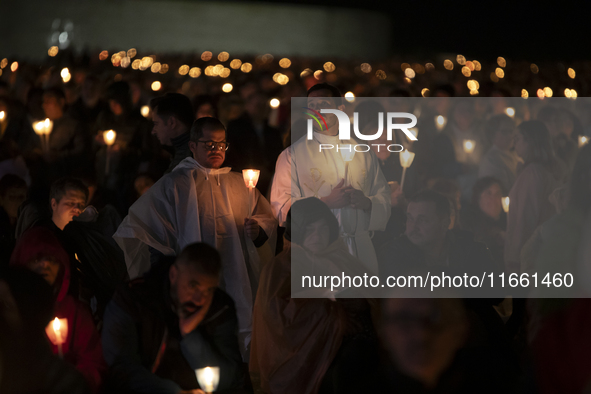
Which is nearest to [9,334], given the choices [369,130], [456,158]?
[369,130]

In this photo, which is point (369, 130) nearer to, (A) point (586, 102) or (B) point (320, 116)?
(B) point (320, 116)

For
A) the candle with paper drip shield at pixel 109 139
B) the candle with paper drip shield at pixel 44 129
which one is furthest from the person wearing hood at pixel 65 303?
the candle with paper drip shield at pixel 44 129

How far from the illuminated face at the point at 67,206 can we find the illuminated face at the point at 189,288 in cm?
111

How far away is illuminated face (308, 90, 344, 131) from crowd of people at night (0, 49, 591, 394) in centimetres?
2

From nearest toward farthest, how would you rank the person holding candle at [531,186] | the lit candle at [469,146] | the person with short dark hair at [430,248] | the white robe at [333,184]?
the person with short dark hair at [430,248] < the white robe at [333,184] < the person holding candle at [531,186] < the lit candle at [469,146]

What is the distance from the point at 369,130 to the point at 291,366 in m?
2.09

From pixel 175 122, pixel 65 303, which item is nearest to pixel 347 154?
pixel 175 122

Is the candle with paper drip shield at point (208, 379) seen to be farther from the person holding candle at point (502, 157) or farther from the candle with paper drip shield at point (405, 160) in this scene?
the person holding candle at point (502, 157)

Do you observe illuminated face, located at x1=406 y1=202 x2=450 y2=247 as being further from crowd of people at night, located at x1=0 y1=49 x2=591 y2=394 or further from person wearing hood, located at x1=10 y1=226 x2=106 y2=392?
person wearing hood, located at x1=10 y1=226 x2=106 y2=392

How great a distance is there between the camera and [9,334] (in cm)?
212

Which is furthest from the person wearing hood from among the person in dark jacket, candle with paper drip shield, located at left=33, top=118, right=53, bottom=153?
candle with paper drip shield, located at left=33, top=118, right=53, bottom=153

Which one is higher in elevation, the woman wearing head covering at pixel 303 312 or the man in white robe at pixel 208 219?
the man in white robe at pixel 208 219

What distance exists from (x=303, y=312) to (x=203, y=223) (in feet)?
2.78

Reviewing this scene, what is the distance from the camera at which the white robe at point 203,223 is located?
10.4 ft
